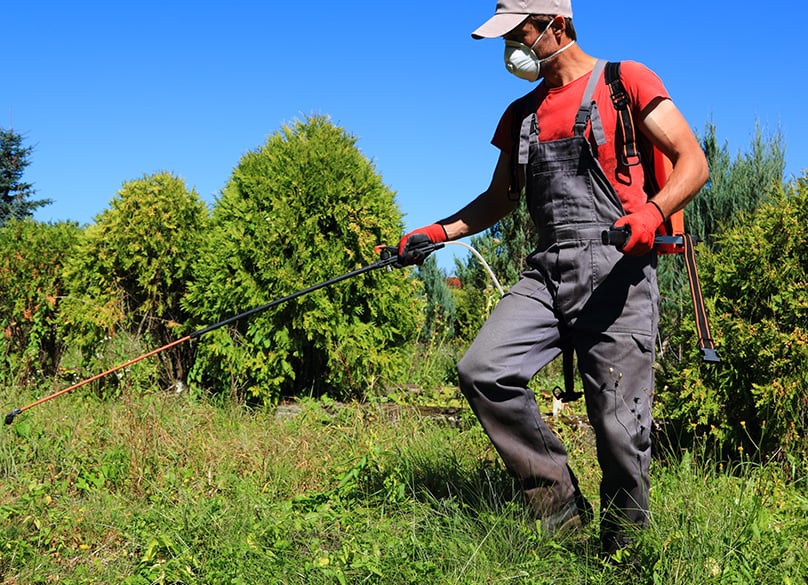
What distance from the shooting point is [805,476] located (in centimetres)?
403

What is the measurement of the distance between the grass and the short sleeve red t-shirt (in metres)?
1.23

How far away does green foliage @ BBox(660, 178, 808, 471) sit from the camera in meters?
4.18

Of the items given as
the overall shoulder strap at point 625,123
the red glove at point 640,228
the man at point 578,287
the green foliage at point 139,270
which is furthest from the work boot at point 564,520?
the green foliage at point 139,270

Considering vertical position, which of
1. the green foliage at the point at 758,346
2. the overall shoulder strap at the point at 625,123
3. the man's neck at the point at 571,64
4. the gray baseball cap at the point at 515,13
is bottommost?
the green foliage at the point at 758,346

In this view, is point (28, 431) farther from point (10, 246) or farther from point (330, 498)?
point (10, 246)

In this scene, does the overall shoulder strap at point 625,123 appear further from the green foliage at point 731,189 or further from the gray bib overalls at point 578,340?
the green foliage at point 731,189

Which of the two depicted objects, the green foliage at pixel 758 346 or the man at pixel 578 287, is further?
the green foliage at pixel 758 346

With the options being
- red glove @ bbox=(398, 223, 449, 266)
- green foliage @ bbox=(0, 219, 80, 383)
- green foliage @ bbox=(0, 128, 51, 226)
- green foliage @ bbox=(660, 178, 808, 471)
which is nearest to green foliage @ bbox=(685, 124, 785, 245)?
green foliage @ bbox=(660, 178, 808, 471)

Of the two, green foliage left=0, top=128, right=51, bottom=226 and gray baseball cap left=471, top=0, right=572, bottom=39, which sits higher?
green foliage left=0, top=128, right=51, bottom=226

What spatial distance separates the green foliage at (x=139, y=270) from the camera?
6.45m

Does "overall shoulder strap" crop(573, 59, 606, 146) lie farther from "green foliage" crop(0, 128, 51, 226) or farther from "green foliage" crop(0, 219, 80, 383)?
"green foliage" crop(0, 128, 51, 226)

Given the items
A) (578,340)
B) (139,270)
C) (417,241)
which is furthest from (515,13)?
(139,270)

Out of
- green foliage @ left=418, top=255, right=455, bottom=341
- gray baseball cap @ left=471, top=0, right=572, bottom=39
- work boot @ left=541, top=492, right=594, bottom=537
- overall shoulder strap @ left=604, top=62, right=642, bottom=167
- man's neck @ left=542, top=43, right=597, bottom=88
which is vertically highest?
gray baseball cap @ left=471, top=0, right=572, bottom=39

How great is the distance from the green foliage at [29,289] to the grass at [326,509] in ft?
6.82
